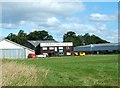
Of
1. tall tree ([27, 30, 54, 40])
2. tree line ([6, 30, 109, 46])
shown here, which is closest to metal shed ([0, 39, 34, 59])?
tree line ([6, 30, 109, 46])

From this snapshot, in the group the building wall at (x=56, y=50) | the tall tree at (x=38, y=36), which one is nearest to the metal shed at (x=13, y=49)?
the building wall at (x=56, y=50)

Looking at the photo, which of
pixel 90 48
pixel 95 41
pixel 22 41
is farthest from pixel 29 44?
pixel 95 41

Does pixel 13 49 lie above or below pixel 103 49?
below

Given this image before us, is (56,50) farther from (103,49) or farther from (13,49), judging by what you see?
(13,49)

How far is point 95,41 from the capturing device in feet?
614

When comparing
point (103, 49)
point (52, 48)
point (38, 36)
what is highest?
point (38, 36)

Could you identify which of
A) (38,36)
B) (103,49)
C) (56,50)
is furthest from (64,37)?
(56,50)

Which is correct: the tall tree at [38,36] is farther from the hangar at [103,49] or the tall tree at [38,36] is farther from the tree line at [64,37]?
the hangar at [103,49]

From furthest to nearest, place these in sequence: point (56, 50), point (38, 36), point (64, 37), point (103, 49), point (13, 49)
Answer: point (64, 37) < point (38, 36) < point (103, 49) < point (56, 50) < point (13, 49)

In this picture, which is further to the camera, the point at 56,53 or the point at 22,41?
the point at 22,41

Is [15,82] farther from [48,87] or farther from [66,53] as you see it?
[66,53]

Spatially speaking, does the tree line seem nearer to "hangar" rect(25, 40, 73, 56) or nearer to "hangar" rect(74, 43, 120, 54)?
"hangar" rect(25, 40, 73, 56)

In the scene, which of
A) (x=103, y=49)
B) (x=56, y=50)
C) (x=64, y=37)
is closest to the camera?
(x=56, y=50)

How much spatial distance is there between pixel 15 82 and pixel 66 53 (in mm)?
116181
